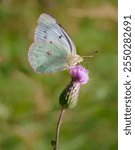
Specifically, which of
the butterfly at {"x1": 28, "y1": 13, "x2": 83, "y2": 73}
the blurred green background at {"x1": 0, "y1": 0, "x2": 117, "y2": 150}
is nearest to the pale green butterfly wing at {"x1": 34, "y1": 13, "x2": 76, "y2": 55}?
the butterfly at {"x1": 28, "y1": 13, "x2": 83, "y2": 73}

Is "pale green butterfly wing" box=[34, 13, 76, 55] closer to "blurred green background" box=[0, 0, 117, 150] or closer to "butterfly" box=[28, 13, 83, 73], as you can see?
"butterfly" box=[28, 13, 83, 73]

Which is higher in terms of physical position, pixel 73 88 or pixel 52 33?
pixel 52 33

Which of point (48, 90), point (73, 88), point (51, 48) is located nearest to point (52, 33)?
point (51, 48)

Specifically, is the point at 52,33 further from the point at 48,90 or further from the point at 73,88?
the point at 48,90

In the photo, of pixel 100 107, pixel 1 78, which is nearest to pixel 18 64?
pixel 1 78

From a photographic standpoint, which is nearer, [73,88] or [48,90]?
[73,88]

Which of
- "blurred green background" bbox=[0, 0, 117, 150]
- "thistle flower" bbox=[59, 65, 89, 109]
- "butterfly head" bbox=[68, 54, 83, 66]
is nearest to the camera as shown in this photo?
"thistle flower" bbox=[59, 65, 89, 109]
